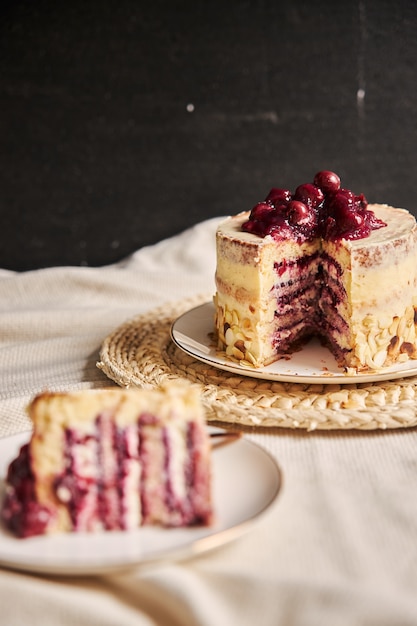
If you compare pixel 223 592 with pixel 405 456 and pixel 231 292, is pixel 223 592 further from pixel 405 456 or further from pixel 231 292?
pixel 231 292

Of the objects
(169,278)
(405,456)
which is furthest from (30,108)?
(405,456)

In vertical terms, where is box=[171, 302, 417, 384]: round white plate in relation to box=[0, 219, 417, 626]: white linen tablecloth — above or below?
above

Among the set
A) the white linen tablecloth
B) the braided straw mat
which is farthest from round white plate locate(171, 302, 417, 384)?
the white linen tablecloth

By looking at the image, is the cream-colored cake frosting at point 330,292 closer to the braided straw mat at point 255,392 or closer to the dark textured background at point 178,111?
the braided straw mat at point 255,392

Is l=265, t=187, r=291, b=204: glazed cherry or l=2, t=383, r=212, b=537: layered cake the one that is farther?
l=265, t=187, r=291, b=204: glazed cherry

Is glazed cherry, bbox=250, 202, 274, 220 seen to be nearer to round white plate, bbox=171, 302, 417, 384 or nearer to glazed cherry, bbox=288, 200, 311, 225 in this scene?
glazed cherry, bbox=288, 200, 311, 225

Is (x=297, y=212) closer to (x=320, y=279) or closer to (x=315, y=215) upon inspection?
(x=315, y=215)

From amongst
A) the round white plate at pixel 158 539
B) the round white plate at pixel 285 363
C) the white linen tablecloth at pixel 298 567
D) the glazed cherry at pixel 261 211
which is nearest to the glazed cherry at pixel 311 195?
the glazed cherry at pixel 261 211
